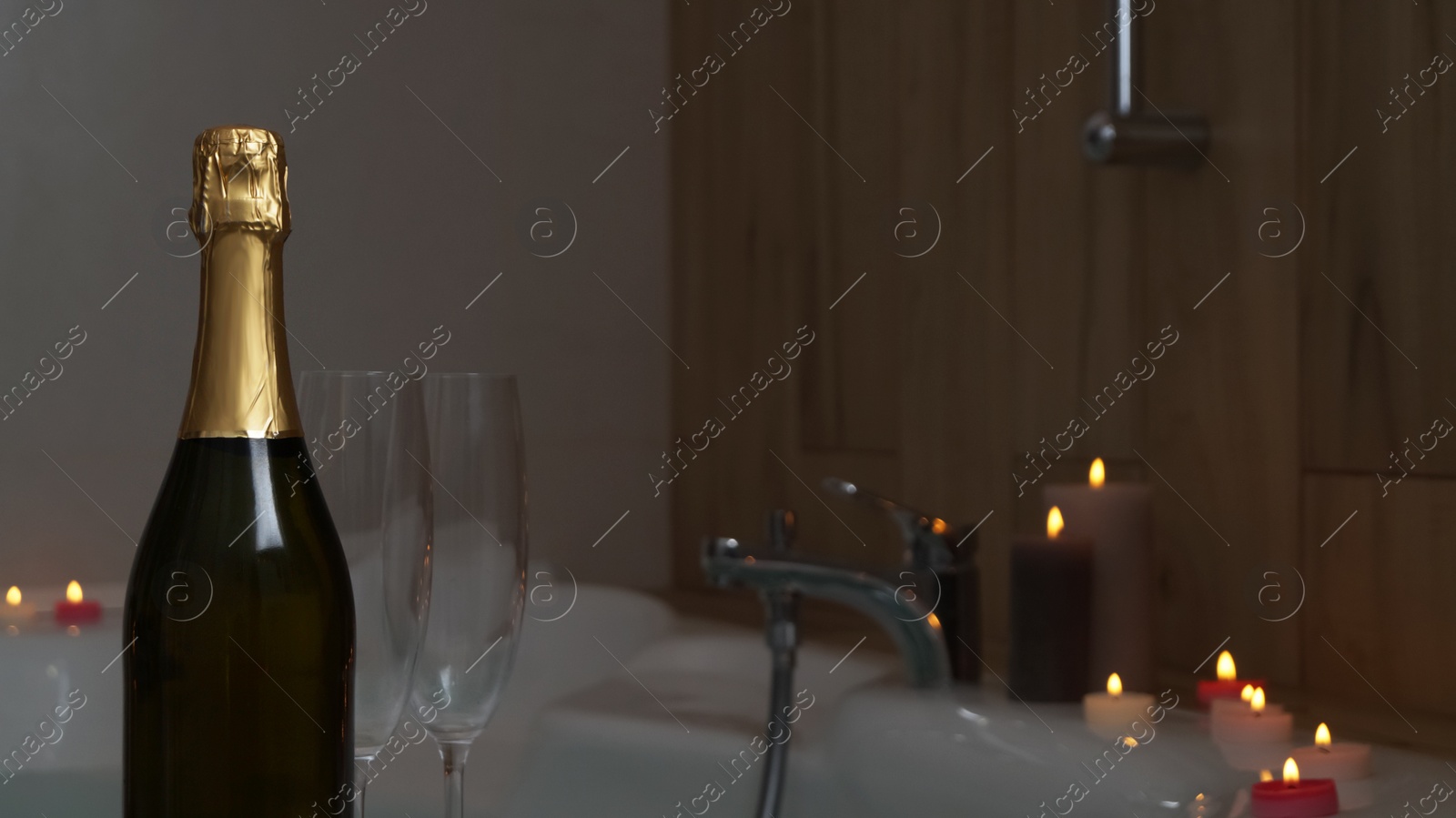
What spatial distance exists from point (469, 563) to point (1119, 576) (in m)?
0.65

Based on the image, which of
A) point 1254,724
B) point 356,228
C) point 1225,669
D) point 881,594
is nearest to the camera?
point 1254,724

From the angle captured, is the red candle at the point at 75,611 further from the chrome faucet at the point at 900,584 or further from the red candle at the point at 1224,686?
the red candle at the point at 1224,686

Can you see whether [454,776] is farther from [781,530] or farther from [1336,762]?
[781,530]

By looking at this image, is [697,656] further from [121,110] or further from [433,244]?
[121,110]

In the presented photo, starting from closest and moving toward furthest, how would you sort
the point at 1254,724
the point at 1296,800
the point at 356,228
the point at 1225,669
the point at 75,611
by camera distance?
the point at 1296,800 < the point at 1254,724 < the point at 1225,669 < the point at 75,611 < the point at 356,228

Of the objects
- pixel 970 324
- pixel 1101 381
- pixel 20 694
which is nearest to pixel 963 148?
pixel 970 324

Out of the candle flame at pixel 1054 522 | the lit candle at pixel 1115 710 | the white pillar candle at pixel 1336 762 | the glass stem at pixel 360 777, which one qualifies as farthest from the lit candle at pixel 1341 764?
the glass stem at pixel 360 777

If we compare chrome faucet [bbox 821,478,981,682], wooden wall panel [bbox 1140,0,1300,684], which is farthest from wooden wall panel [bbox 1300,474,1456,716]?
chrome faucet [bbox 821,478,981,682]

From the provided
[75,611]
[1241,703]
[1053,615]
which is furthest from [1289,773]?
[75,611]

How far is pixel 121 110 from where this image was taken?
148cm

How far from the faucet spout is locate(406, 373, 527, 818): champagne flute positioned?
2.04 feet

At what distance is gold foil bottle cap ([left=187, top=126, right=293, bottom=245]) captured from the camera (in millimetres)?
326

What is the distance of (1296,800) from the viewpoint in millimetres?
675

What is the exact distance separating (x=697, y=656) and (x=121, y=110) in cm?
83
